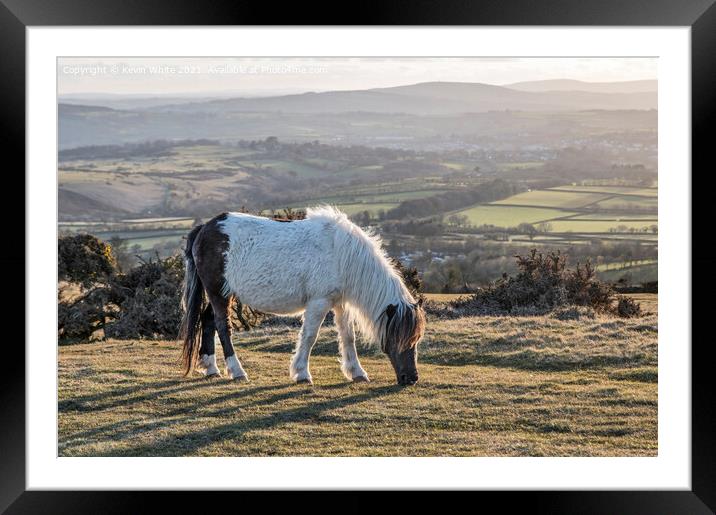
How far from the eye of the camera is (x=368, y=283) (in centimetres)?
918

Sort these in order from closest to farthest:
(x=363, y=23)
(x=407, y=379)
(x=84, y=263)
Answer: (x=363, y=23) < (x=407, y=379) < (x=84, y=263)

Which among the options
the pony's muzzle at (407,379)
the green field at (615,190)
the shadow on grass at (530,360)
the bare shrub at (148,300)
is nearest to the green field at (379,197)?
the green field at (615,190)

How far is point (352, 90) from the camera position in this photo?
155ft

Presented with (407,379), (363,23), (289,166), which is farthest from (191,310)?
(289,166)

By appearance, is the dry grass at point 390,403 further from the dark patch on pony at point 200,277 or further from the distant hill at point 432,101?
the distant hill at point 432,101

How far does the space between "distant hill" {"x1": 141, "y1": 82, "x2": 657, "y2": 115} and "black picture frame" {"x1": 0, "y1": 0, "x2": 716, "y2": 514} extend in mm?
38126

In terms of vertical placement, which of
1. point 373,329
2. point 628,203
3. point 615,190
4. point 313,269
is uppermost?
point 615,190

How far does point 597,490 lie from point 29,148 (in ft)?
20.6

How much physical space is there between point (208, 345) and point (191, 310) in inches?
20.7

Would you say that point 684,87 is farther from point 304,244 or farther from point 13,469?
point 13,469

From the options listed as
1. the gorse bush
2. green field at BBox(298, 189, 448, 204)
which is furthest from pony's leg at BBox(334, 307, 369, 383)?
green field at BBox(298, 189, 448, 204)

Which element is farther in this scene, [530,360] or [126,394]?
[530,360]

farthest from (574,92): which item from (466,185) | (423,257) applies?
(423,257)

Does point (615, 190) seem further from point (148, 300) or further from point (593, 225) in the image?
point (148, 300)
